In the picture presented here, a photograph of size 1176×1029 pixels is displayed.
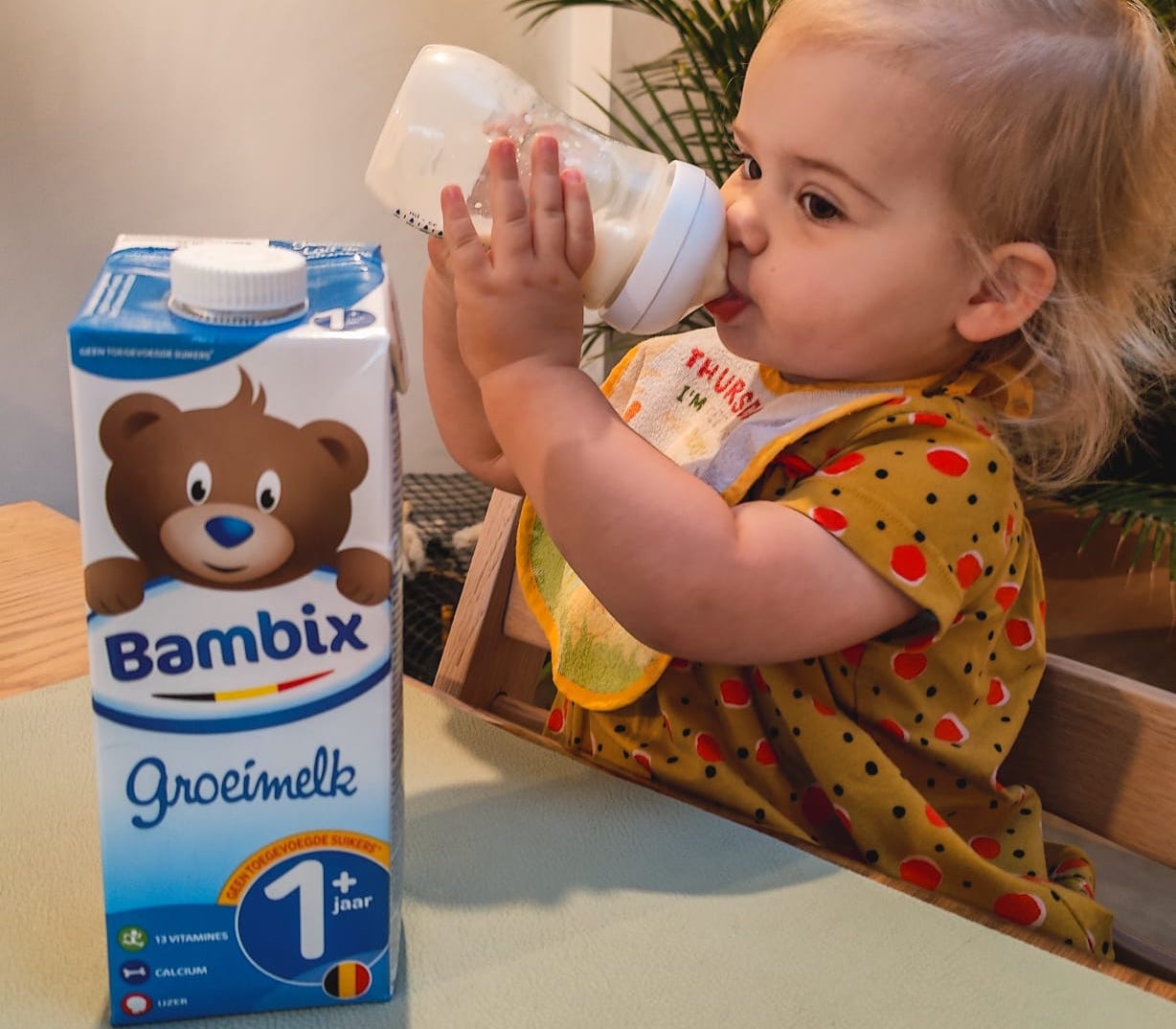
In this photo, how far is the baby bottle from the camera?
657mm

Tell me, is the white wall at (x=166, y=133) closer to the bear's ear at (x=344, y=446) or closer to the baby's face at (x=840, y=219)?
the baby's face at (x=840, y=219)

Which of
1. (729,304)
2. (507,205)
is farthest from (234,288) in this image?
(729,304)

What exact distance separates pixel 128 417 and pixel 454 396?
17.6 inches

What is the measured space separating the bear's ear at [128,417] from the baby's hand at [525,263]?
0.24 meters

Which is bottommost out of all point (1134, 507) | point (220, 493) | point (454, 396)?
point (1134, 507)

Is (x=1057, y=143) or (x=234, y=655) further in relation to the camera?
(x=1057, y=143)

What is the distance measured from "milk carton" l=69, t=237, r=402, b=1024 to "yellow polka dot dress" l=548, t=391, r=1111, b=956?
27 cm

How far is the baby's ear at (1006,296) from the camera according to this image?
0.72 meters

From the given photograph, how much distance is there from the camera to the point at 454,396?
85 cm

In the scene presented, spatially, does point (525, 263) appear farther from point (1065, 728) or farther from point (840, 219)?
point (1065, 728)

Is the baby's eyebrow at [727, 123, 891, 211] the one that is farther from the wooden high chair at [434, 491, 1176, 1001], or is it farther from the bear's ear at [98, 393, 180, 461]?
the bear's ear at [98, 393, 180, 461]

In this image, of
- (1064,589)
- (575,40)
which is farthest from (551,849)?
(575,40)

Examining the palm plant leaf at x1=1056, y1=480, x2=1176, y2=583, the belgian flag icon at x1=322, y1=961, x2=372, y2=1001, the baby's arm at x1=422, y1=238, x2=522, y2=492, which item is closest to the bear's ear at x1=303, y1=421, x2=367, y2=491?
the belgian flag icon at x1=322, y1=961, x2=372, y2=1001

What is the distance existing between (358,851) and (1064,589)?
4.98ft
